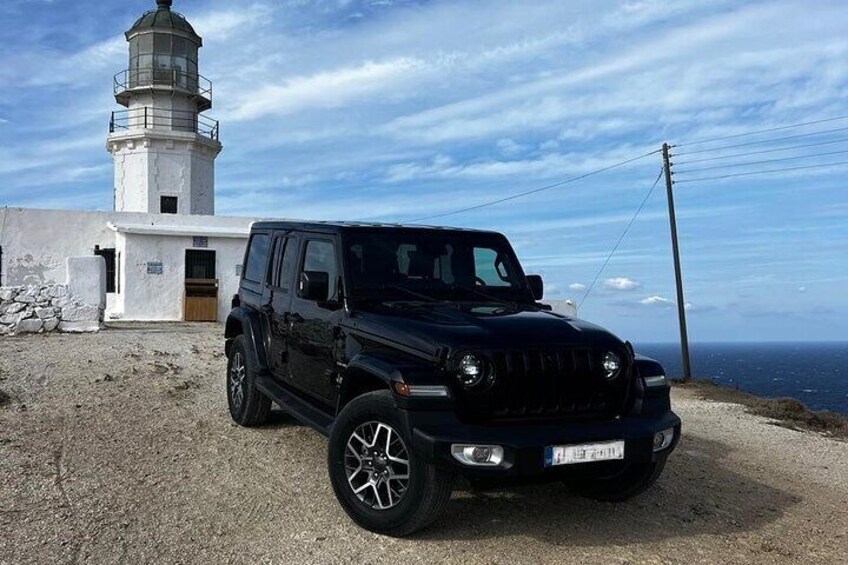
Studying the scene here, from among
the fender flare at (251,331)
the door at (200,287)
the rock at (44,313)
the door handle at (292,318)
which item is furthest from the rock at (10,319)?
the door handle at (292,318)

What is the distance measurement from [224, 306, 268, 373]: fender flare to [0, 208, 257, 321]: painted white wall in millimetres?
15669

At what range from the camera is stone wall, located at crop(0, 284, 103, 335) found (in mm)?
15016

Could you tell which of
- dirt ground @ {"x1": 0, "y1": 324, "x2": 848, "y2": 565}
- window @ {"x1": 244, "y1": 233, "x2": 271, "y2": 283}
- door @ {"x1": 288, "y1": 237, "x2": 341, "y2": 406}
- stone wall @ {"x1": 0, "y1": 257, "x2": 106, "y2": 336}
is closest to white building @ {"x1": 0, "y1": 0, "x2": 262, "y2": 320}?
stone wall @ {"x1": 0, "y1": 257, "x2": 106, "y2": 336}

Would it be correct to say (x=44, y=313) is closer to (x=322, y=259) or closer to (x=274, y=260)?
(x=274, y=260)

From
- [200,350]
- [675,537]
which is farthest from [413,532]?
[200,350]

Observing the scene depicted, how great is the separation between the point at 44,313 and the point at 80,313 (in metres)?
0.71

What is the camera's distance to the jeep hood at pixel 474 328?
4.29 metres

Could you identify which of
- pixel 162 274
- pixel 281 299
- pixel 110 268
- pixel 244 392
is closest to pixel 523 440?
pixel 281 299

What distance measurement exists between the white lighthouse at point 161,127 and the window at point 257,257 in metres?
20.7

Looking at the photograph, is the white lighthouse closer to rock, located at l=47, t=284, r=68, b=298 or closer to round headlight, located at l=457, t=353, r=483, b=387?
rock, located at l=47, t=284, r=68, b=298

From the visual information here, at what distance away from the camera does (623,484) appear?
499 cm

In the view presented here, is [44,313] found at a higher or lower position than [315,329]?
lower

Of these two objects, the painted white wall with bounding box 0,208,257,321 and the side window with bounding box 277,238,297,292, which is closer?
the side window with bounding box 277,238,297,292

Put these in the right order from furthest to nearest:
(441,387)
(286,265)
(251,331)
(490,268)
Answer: (251,331), (286,265), (490,268), (441,387)
